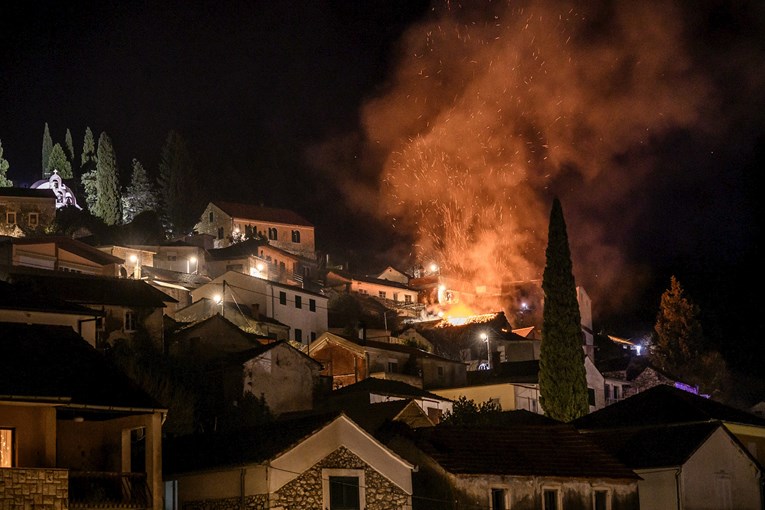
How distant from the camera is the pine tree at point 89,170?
129375 mm

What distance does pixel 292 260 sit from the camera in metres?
111

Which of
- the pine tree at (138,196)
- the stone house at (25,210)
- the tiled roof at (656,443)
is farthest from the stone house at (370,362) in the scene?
the pine tree at (138,196)

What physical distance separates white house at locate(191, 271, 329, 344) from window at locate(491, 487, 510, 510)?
4459 cm

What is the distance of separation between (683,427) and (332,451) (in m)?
17.1

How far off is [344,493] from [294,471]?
1.88 metres

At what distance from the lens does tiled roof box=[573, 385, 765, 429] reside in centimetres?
4463

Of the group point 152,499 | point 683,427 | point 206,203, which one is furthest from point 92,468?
point 206,203

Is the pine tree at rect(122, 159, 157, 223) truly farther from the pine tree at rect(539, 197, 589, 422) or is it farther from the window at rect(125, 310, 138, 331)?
the pine tree at rect(539, 197, 589, 422)

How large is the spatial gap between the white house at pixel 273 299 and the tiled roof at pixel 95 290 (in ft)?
49.2

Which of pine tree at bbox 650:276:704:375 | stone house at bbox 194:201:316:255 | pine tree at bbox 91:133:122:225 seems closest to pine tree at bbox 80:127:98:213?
pine tree at bbox 91:133:122:225

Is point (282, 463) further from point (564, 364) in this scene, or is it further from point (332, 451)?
point (564, 364)

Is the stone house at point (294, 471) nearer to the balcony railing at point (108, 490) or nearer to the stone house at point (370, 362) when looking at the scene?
the balcony railing at point (108, 490)

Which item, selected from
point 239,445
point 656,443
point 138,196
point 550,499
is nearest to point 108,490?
point 239,445

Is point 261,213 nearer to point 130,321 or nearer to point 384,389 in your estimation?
point 130,321
